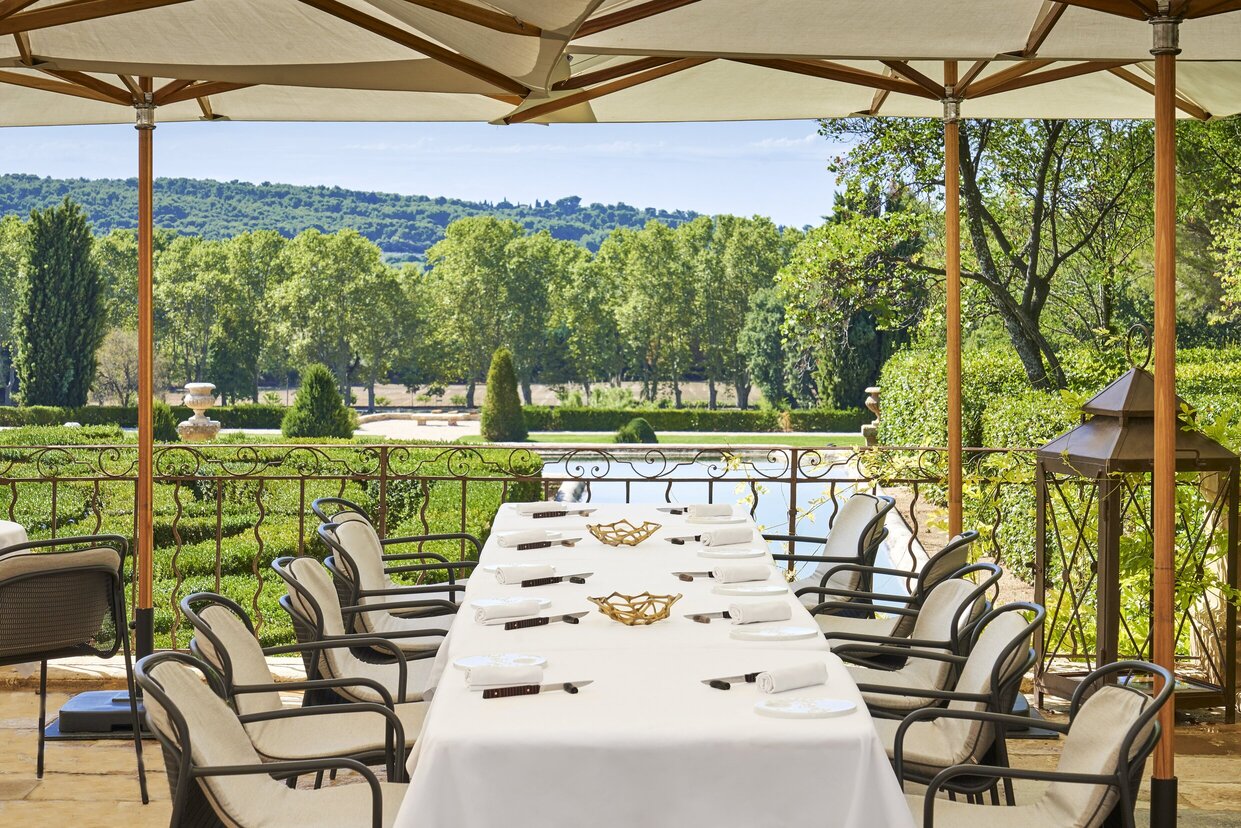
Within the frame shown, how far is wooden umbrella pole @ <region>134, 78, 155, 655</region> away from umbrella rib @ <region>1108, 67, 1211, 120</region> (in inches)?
134

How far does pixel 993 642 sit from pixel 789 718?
83 centimetres

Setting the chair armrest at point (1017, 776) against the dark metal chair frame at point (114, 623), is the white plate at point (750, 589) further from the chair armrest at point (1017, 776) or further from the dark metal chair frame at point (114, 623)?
the dark metal chair frame at point (114, 623)

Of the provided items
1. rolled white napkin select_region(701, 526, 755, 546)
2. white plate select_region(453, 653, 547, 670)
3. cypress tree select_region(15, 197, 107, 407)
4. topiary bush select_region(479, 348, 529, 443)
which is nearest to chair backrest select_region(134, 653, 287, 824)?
white plate select_region(453, 653, 547, 670)

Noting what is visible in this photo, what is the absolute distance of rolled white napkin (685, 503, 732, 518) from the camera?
176 inches

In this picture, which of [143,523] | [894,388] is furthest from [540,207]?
[143,523]

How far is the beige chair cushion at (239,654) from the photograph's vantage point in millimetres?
2533

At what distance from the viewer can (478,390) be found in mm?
50406

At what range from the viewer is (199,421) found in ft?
86.1

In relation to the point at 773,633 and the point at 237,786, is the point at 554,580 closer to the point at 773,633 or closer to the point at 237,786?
the point at 773,633

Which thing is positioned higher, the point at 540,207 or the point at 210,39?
the point at 540,207

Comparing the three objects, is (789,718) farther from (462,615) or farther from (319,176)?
(319,176)

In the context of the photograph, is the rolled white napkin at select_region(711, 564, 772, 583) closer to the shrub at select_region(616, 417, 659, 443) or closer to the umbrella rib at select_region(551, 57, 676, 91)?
the umbrella rib at select_region(551, 57, 676, 91)

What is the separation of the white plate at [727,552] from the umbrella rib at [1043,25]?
1658 millimetres

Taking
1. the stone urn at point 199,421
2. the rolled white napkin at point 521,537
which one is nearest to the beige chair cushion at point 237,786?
the rolled white napkin at point 521,537
